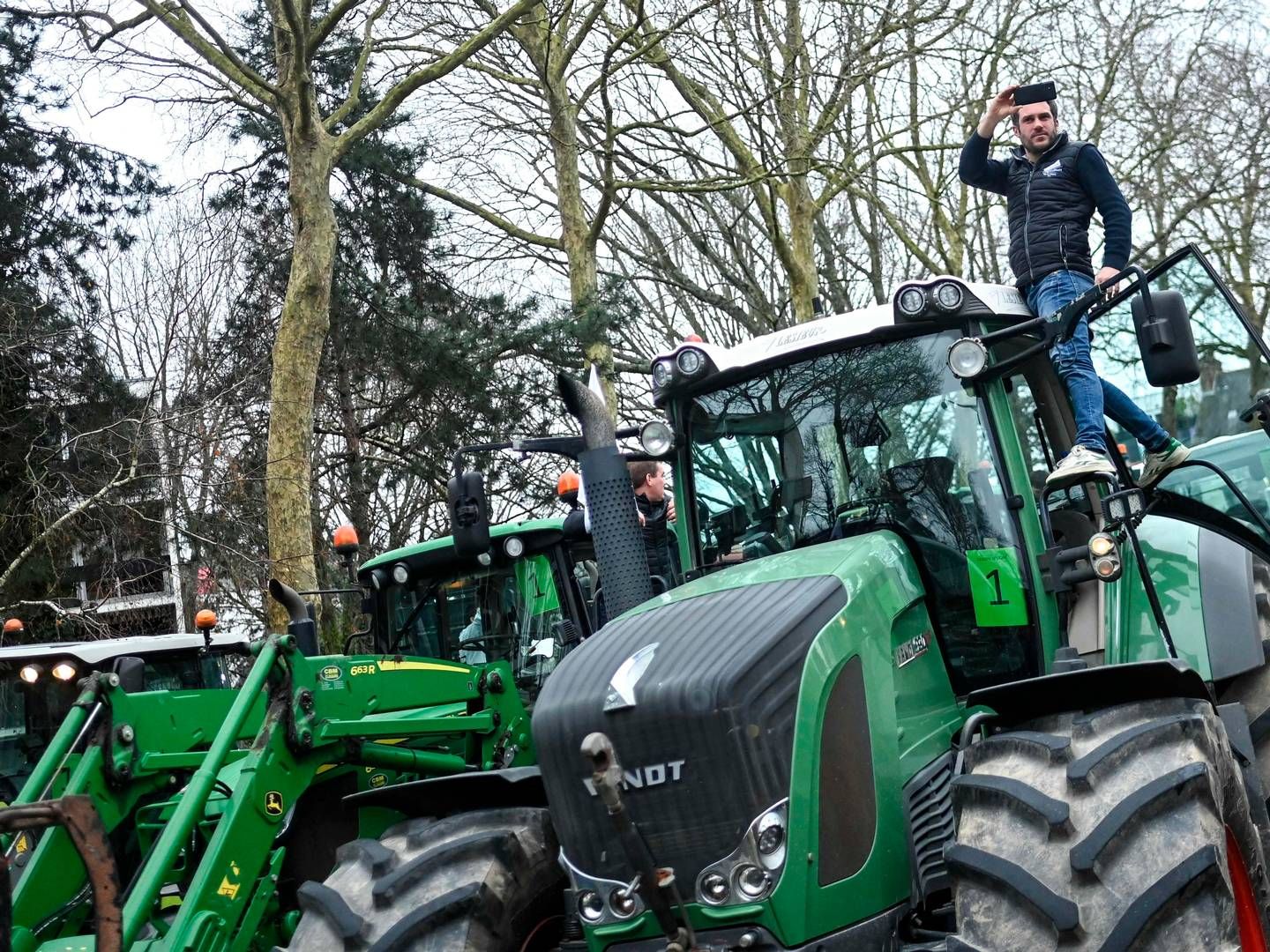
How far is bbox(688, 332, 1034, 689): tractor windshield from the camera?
507cm

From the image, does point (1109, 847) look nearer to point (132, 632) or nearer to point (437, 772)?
point (437, 772)

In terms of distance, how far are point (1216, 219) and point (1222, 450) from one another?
796 inches

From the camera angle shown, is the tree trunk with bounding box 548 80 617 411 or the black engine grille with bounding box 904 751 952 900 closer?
the black engine grille with bounding box 904 751 952 900

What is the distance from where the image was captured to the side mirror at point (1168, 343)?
4711mm

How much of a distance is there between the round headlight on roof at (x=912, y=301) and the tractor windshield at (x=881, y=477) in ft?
0.50

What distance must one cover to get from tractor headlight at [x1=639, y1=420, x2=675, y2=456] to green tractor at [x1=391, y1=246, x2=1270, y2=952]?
3cm

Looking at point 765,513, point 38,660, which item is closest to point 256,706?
point 765,513

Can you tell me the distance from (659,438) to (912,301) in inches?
45.9

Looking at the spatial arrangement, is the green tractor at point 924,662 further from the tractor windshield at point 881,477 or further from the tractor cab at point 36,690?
the tractor cab at point 36,690

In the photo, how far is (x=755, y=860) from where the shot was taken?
398cm

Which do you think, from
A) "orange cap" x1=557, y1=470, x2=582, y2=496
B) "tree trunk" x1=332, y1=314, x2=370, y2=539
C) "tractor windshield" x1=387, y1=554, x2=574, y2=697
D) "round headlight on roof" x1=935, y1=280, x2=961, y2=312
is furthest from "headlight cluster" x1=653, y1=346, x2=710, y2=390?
"tree trunk" x1=332, y1=314, x2=370, y2=539

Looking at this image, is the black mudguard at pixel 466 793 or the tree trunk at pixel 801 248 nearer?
the black mudguard at pixel 466 793

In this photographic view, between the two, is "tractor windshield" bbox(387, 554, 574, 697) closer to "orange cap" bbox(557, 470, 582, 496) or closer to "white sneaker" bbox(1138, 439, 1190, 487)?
"orange cap" bbox(557, 470, 582, 496)

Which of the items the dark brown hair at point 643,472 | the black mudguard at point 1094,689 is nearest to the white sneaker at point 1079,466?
the black mudguard at point 1094,689
